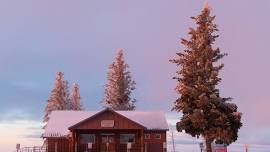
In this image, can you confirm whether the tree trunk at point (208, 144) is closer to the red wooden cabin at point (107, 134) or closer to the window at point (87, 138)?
the red wooden cabin at point (107, 134)

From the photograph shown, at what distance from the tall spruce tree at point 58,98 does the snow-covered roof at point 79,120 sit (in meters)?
15.2

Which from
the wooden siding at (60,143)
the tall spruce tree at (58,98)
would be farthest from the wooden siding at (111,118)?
the tall spruce tree at (58,98)

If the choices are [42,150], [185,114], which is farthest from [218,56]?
[42,150]

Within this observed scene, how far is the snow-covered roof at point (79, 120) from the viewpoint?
76875 mm

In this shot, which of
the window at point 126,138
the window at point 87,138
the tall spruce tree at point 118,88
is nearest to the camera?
the window at point 87,138

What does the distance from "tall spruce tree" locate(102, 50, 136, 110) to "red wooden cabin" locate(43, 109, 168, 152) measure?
17.1 meters

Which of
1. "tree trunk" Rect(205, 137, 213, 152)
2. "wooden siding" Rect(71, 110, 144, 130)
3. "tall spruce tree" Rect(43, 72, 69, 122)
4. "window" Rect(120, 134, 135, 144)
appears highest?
"tall spruce tree" Rect(43, 72, 69, 122)

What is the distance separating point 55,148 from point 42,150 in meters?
7.42

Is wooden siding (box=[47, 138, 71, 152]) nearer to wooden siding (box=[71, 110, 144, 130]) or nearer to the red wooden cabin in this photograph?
the red wooden cabin

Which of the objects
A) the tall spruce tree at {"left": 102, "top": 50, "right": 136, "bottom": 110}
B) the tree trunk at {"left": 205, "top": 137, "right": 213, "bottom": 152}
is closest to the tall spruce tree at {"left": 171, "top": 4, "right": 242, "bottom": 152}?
the tree trunk at {"left": 205, "top": 137, "right": 213, "bottom": 152}

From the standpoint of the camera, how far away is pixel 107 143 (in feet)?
247

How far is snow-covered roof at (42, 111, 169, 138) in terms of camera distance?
76875 millimetres

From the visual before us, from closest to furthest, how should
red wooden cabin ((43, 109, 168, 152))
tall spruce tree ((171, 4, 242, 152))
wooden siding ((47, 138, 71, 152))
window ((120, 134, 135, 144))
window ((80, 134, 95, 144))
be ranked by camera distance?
tall spruce tree ((171, 4, 242, 152)) → red wooden cabin ((43, 109, 168, 152)) → window ((80, 134, 95, 144)) → window ((120, 134, 135, 144)) → wooden siding ((47, 138, 71, 152))

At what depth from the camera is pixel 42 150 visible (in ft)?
271
